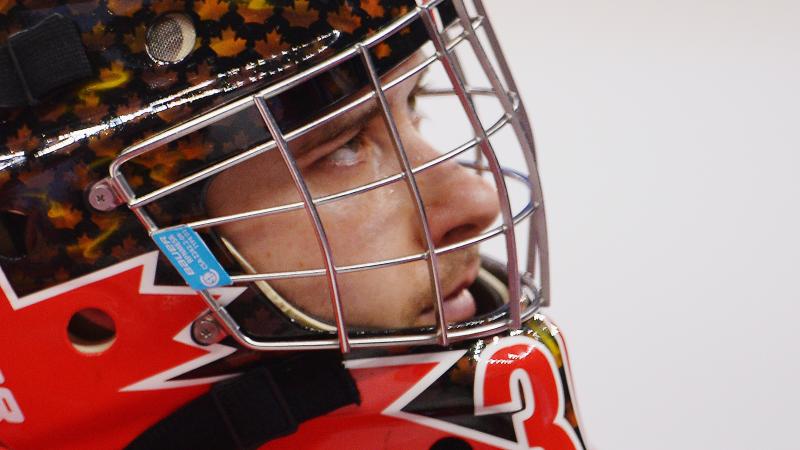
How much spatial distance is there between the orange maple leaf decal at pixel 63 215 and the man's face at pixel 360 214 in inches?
4.4

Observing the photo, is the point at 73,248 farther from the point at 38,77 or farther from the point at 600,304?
the point at 600,304

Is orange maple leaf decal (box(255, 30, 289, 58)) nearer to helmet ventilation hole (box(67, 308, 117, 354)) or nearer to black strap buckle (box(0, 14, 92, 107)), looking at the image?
black strap buckle (box(0, 14, 92, 107))

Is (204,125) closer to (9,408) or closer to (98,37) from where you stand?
(98,37)

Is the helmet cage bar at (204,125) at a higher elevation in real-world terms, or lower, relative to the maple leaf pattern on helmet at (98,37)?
lower

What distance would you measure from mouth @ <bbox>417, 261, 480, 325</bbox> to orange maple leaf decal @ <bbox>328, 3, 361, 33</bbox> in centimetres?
30

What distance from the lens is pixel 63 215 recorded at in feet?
2.69

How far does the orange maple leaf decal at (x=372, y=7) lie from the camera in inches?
33.0

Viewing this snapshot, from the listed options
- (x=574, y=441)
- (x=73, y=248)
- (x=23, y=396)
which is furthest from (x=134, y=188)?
(x=574, y=441)

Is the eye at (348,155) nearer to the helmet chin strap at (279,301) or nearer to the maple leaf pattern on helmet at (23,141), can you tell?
the helmet chin strap at (279,301)

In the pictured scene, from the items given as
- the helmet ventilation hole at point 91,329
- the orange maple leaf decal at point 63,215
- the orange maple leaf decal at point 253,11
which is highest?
the orange maple leaf decal at point 253,11

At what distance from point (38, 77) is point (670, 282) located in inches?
39.4

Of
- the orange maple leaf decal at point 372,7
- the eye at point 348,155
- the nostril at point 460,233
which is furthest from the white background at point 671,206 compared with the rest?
the orange maple leaf decal at point 372,7

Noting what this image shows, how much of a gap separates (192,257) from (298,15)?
219 mm

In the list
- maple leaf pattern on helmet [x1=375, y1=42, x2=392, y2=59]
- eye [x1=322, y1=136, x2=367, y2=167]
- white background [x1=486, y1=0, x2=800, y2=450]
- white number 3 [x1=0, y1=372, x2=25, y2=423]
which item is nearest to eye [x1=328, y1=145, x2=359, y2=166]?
eye [x1=322, y1=136, x2=367, y2=167]
